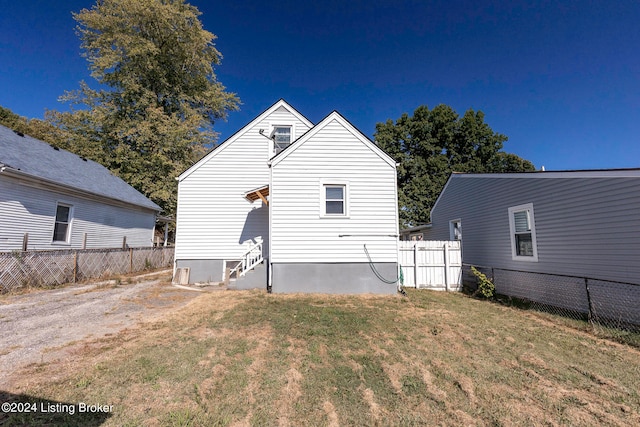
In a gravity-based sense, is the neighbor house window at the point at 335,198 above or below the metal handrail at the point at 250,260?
above

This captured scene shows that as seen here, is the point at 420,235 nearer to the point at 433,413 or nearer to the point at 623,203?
the point at 623,203

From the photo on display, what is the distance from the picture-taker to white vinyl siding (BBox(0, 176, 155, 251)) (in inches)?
390

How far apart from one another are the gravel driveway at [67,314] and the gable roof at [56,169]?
484 cm

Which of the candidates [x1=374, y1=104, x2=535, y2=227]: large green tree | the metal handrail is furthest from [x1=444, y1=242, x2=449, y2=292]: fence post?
[x1=374, y1=104, x2=535, y2=227]: large green tree

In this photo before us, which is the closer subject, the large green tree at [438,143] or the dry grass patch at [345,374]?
the dry grass patch at [345,374]

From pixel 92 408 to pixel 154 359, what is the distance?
1.13m

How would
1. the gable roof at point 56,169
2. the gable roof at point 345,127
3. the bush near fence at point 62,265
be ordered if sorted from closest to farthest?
the bush near fence at point 62,265 → the gable roof at point 345,127 → the gable roof at point 56,169

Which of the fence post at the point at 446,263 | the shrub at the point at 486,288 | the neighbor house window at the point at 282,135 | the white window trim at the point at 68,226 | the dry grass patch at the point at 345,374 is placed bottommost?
the dry grass patch at the point at 345,374

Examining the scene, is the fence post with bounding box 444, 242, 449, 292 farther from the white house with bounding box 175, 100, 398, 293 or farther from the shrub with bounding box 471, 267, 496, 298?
the white house with bounding box 175, 100, 398, 293

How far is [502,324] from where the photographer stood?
19.7ft

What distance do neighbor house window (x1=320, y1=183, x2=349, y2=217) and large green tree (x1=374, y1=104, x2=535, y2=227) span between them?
1716 cm

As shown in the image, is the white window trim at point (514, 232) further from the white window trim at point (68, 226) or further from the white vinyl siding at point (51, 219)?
the white window trim at point (68, 226)

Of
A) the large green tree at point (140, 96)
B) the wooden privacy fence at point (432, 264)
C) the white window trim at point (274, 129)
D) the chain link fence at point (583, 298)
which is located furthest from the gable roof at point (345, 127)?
the large green tree at point (140, 96)

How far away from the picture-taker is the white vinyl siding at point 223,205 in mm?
10680
